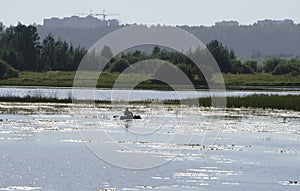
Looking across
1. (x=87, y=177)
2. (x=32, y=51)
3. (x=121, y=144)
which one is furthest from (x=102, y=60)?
(x=87, y=177)

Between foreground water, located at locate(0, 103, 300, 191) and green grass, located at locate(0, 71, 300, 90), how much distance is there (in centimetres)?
5079

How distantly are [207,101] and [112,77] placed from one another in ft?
167

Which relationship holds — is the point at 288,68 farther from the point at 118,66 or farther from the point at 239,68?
the point at 118,66

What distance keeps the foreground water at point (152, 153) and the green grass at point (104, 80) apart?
50788mm

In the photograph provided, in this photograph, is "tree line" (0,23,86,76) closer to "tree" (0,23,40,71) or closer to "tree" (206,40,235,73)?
"tree" (0,23,40,71)

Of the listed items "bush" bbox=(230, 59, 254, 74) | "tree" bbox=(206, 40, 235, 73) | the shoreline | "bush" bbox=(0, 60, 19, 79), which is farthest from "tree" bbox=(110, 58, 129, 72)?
the shoreline

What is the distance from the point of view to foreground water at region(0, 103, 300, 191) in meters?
25.3

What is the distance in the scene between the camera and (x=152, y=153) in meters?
31.9

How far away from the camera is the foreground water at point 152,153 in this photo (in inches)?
995

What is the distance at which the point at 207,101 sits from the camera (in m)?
63.0

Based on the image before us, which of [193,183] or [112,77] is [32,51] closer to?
[112,77]

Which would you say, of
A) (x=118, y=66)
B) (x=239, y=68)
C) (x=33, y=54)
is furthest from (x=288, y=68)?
(x=33, y=54)

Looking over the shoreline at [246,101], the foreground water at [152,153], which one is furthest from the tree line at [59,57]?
the foreground water at [152,153]

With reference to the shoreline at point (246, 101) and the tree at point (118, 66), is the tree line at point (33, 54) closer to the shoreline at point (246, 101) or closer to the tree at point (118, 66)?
the tree at point (118, 66)
